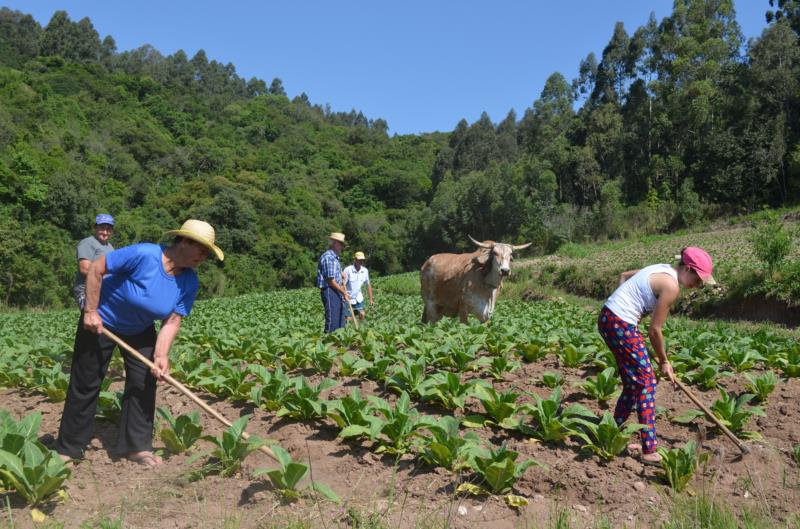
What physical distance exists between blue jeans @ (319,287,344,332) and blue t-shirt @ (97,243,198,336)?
5.86 meters

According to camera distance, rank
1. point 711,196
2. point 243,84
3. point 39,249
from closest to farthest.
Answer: point 39,249 < point 711,196 < point 243,84

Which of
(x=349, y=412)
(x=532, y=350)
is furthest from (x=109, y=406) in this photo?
(x=532, y=350)

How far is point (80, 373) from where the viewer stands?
5.24 meters

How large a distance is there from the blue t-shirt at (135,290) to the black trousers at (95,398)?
191 millimetres

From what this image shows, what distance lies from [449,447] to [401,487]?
47 centimetres

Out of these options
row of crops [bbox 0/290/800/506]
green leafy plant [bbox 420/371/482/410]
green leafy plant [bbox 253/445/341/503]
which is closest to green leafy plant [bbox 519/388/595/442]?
row of crops [bbox 0/290/800/506]

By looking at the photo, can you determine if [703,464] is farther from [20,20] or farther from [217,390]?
[20,20]

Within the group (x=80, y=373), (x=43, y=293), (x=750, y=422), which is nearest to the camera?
(x=80, y=373)

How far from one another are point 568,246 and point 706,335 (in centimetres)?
3230

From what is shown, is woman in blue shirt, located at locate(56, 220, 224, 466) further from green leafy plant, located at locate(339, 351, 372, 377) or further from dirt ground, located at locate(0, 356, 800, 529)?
green leafy plant, located at locate(339, 351, 372, 377)

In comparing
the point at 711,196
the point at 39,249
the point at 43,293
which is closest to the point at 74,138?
the point at 39,249

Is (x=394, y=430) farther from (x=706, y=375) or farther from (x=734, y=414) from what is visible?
(x=706, y=375)

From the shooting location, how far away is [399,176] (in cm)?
9356

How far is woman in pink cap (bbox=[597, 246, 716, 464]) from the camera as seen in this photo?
5254 millimetres
